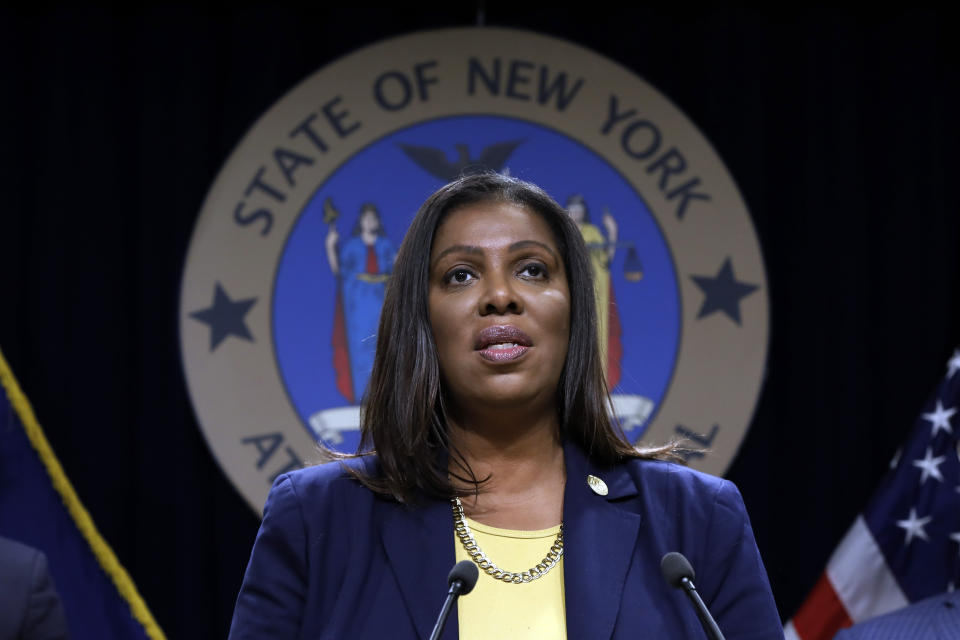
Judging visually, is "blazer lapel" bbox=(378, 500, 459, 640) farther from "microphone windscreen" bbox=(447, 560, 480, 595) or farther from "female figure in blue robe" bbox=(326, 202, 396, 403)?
"female figure in blue robe" bbox=(326, 202, 396, 403)

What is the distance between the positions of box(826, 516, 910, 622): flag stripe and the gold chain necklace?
1.89 m

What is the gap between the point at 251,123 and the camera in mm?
3340

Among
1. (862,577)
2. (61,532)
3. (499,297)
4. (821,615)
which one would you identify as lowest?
(821,615)

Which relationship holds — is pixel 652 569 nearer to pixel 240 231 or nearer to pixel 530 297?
pixel 530 297

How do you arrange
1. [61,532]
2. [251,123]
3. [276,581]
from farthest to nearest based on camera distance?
[251,123]
[61,532]
[276,581]

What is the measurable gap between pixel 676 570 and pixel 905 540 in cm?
204

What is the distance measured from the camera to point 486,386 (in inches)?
59.4

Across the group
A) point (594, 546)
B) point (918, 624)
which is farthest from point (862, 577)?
point (594, 546)

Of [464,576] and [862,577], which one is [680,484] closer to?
[464,576]

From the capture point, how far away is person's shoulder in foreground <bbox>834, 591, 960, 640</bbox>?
2580 millimetres

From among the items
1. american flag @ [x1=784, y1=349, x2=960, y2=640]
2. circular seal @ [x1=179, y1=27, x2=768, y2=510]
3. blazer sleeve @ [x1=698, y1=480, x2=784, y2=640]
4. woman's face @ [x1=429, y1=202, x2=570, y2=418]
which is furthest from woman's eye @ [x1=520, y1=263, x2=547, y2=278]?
american flag @ [x1=784, y1=349, x2=960, y2=640]

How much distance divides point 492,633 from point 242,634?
300 millimetres

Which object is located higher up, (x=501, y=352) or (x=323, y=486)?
(x=501, y=352)

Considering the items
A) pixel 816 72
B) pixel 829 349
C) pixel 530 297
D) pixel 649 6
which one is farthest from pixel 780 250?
pixel 530 297
